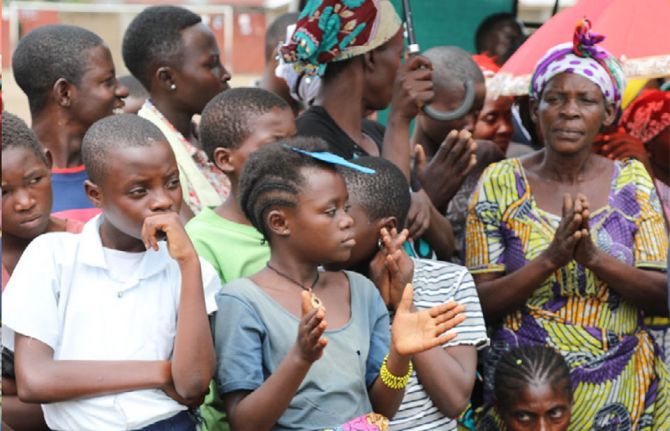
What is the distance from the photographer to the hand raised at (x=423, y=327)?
319 cm

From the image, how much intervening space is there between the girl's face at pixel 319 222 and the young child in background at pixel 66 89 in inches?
50.0

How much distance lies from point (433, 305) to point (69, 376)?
1397 millimetres

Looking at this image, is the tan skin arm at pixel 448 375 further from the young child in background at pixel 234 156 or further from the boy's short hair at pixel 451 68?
the boy's short hair at pixel 451 68

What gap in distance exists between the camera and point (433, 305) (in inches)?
157

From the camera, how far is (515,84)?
5281 millimetres

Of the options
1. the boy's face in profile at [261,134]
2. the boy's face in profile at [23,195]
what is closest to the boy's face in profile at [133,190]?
the boy's face in profile at [23,195]

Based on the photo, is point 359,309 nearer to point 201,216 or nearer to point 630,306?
point 201,216

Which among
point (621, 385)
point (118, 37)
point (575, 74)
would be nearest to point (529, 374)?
point (621, 385)

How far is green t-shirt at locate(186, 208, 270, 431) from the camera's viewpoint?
12.2ft

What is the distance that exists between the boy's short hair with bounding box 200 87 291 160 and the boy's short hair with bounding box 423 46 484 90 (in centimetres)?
145

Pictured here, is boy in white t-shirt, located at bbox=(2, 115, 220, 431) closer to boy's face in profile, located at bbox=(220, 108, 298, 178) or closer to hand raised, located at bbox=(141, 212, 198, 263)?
hand raised, located at bbox=(141, 212, 198, 263)

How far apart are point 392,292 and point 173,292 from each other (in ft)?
2.65

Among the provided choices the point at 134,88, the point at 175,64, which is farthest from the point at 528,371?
the point at 134,88

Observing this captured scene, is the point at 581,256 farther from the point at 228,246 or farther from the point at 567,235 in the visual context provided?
the point at 228,246
